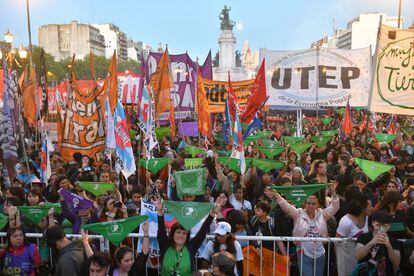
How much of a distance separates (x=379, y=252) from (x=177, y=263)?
1.86 meters

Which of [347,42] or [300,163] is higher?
[347,42]

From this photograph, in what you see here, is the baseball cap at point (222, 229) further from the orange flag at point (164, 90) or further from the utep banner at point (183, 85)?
the utep banner at point (183, 85)

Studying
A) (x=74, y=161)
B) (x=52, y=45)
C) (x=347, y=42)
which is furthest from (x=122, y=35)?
(x=74, y=161)

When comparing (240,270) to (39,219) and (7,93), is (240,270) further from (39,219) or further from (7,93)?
(7,93)

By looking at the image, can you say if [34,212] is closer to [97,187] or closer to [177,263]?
[97,187]

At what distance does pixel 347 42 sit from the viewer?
475ft

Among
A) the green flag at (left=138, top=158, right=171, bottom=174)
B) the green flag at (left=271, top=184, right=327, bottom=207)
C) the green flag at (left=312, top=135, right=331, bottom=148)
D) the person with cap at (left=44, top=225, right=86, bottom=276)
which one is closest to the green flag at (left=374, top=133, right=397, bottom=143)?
the green flag at (left=312, top=135, right=331, bottom=148)

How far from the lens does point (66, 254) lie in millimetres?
4301

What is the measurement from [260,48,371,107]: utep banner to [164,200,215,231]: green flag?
30.1 ft

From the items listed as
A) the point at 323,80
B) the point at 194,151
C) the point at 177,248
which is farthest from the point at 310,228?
the point at 323,80

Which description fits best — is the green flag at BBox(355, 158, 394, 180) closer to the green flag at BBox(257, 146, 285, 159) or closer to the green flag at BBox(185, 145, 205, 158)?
the green flag at BBox(257, 146, 285, 159)

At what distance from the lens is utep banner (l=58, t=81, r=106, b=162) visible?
953cm

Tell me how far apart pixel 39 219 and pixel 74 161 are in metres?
4.90

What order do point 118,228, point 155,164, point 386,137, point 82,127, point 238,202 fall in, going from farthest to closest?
point 386,137, point 82,127, point 155,164, point 238,202, point 118,228
